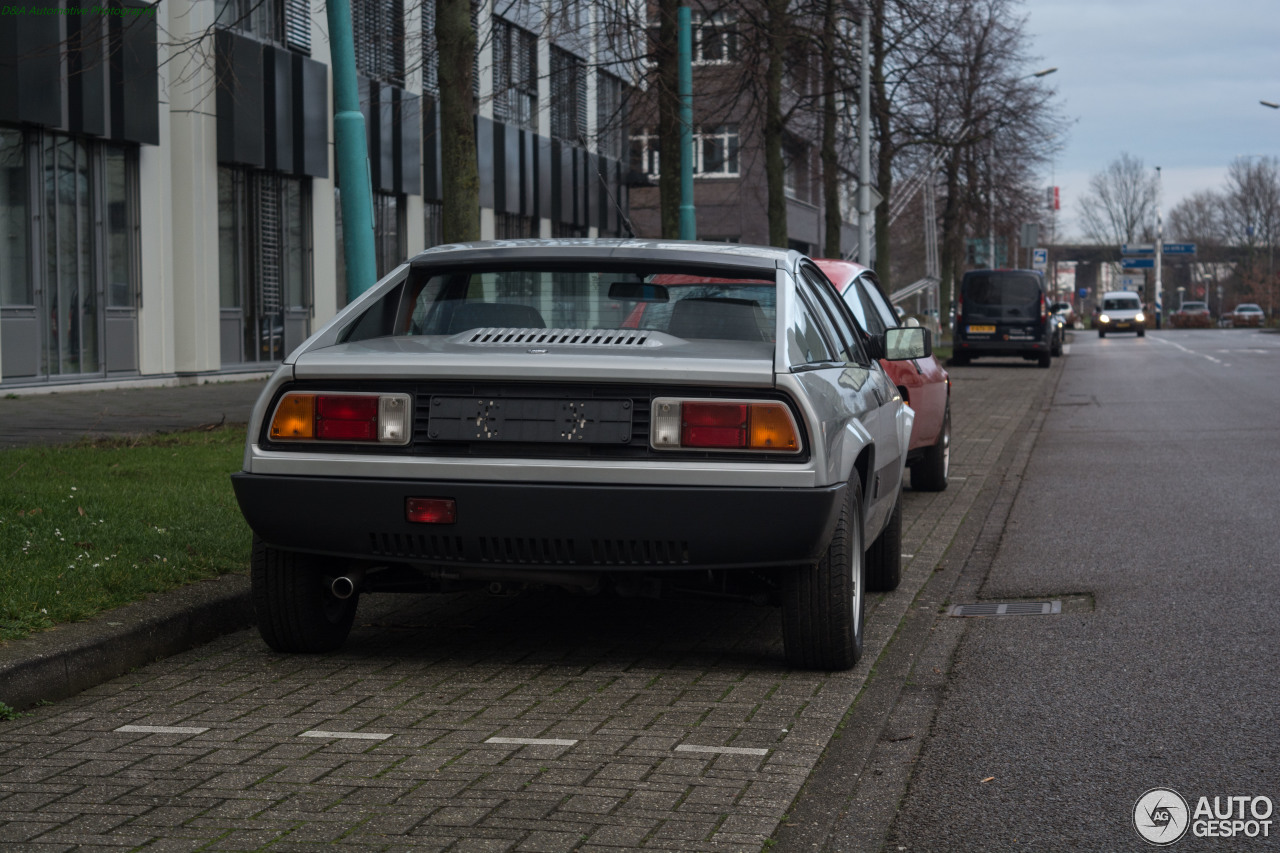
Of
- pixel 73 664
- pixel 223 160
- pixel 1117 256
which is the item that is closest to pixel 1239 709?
pixel 73 664

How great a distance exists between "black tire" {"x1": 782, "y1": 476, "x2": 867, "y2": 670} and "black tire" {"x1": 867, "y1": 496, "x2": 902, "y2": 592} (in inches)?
63.7

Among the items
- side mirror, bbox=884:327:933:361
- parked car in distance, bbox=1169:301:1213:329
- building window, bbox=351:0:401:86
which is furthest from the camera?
parked car in distance, bbox=1169:301:1213:329

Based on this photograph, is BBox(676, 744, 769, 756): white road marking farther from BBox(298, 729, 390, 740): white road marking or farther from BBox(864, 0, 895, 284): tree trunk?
BBox(864, 0, 895, 284): tree trunk

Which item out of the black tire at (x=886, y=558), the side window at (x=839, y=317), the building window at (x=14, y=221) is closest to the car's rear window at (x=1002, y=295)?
the building window at (x=14, y=221)

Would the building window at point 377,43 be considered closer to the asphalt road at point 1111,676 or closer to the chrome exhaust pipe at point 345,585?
the asphalt road at point 1111,676

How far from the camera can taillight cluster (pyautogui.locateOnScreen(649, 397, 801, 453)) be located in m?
4.96

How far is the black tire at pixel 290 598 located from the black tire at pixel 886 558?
2517mm

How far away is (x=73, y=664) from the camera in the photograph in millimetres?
5223

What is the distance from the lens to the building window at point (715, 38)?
2039 centimetres

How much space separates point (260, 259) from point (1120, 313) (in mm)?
54872

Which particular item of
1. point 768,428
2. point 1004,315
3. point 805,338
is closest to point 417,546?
point 768,428

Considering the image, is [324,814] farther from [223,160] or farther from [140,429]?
[223,160]

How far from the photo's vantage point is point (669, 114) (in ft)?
60.5

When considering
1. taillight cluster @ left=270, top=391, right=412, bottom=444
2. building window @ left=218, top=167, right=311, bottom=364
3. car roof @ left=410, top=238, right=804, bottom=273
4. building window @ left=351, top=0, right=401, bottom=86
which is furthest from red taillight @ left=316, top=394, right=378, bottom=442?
building window @ left=351, top=0, right=401, bottom=86
